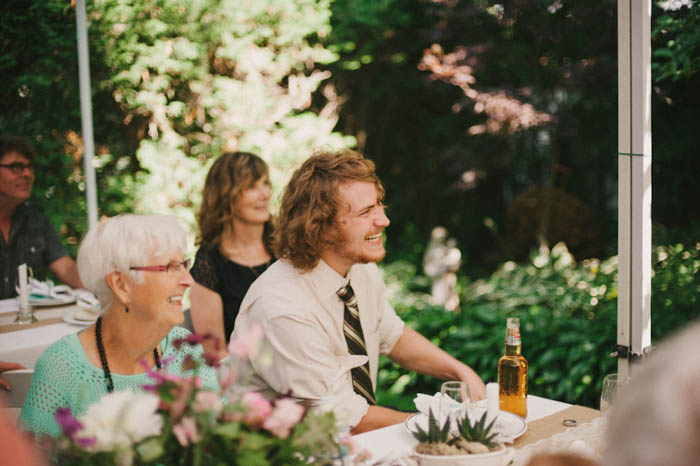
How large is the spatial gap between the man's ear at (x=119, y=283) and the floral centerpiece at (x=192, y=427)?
869 mm

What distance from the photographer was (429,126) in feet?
24.1

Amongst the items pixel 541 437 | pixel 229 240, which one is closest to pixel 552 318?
pixel 229 240

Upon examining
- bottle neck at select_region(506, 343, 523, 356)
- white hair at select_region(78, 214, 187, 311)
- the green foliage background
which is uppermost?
white hair at select_region(78, 214, 187, 311)

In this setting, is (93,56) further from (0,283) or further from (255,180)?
(255,180)

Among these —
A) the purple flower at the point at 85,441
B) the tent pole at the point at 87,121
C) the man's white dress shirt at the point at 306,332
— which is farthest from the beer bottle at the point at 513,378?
the tent pole at the point at 87,121

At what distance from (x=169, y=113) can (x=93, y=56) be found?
0.79 m

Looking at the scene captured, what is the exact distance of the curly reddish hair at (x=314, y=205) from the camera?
7.25 ft

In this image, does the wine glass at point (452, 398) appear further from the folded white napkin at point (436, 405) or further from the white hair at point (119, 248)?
the white hair at point (119, 248)

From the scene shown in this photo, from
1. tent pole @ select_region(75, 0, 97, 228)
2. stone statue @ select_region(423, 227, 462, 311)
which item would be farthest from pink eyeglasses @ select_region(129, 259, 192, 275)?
stone statue @ select_region(423, 227, 462, 311)

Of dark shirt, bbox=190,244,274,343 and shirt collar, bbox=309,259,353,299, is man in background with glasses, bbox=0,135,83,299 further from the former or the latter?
shirt collar, bbox=309,259,353,299

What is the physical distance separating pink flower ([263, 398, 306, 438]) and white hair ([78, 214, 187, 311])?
1.00 meters

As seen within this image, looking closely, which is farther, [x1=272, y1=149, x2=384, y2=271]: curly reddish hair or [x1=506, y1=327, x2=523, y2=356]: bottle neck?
[x1=272, y1=149, x2=384, y2=271]: curly reddish hair

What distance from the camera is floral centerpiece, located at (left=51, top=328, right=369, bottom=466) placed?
0.97m

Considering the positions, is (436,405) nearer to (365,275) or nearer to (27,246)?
(365,275)
